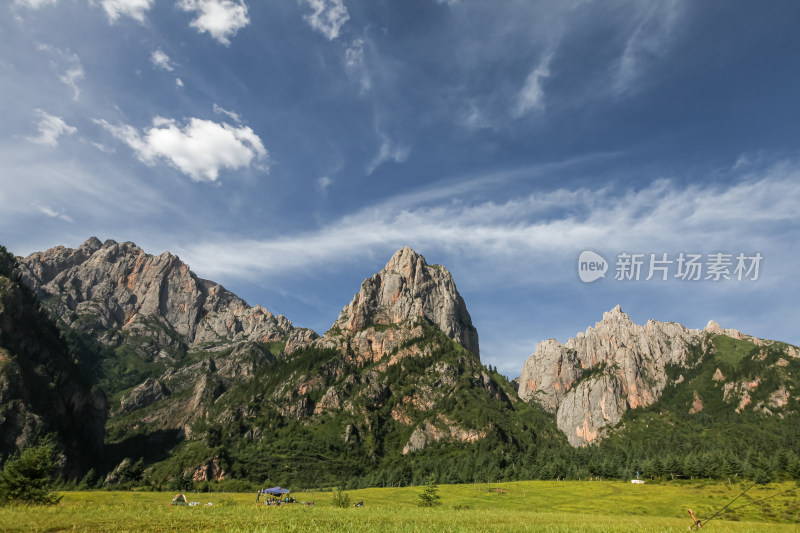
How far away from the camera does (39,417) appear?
187250 millimetres

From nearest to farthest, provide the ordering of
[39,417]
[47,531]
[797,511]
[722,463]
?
[47,531] < [797,511] < [722,463] < [39,417]

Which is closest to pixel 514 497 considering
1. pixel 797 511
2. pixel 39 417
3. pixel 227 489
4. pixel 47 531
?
pixel 797 511

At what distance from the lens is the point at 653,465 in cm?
16900

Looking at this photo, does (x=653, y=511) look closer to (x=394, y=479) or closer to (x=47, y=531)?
(x=47, y=531)

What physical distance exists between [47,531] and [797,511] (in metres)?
120

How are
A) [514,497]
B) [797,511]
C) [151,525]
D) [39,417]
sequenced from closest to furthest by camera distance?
[151,525], [797,511], [514,497], [39,417]

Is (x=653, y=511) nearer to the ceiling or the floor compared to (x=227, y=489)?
nearer to the ceiling

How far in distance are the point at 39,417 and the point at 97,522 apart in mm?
234677

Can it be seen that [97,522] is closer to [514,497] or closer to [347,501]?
[347,501]

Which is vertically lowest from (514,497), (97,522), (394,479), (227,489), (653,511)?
(227,489)

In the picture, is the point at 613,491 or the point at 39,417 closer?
the point at 613,491

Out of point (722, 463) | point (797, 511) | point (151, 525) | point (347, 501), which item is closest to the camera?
point (151, 525)

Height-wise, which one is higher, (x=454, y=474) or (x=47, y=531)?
(x=47, y=531)

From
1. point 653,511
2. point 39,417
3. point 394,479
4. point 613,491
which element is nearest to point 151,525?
point 653,511
